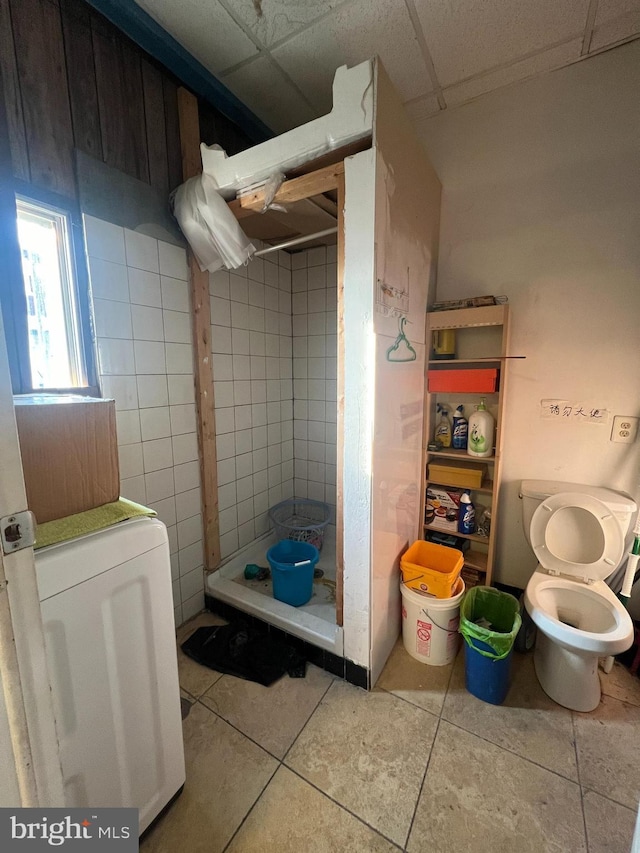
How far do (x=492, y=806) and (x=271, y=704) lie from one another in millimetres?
817

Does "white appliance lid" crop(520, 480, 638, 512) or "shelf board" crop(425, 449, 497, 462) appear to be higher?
"shelf board" crop(425, 449, 497, 462)

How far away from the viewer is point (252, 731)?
1.32 m

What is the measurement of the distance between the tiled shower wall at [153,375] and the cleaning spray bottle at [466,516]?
1.44m

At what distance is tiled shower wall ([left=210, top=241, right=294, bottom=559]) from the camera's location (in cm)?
205

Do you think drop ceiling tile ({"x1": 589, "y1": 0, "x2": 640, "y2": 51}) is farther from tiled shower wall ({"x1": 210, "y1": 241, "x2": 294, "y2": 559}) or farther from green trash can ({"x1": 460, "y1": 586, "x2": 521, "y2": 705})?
green trash can ({"x1": 460, "y1": 586, "x2": 521, "y2": 705})

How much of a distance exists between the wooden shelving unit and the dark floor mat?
100cm

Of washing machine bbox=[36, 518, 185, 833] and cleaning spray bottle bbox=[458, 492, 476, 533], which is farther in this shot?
cleaning spray bottle bbox=[458, 492, 476, 533]

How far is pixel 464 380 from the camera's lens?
1790mm

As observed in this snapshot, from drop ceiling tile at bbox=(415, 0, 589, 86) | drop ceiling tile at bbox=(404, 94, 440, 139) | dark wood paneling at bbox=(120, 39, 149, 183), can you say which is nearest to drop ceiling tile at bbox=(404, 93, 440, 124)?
drop ceiling tile at bbox=(404, 94, 440, 139)

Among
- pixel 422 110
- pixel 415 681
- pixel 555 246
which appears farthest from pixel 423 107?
pixel 415 681

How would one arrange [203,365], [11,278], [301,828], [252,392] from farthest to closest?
[252,392] → [203,365] → [11,278] → [301,828]

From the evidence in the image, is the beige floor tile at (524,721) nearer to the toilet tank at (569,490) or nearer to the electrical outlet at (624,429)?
the toilet tank at (569,490)

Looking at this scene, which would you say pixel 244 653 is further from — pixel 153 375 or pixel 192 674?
pixel 153 375

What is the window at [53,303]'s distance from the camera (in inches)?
49.3
